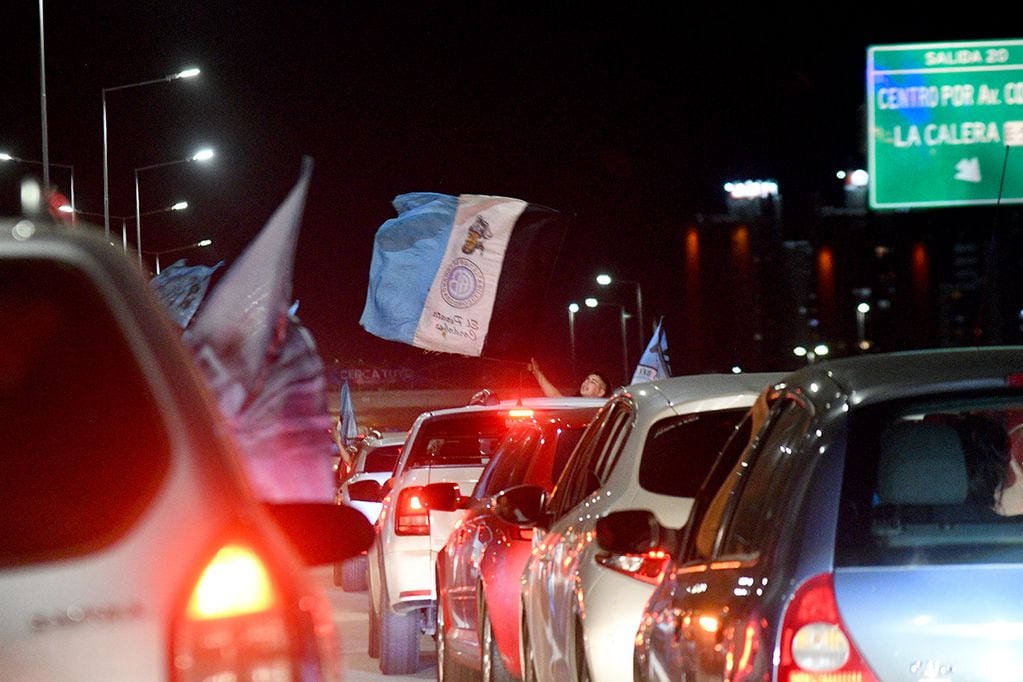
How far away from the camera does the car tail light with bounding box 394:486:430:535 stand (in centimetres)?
1310

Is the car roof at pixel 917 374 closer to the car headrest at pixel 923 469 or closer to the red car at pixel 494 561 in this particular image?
the car headrest at pixel 923 469

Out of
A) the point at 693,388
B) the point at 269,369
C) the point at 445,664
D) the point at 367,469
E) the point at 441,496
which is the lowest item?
the point at 367,469

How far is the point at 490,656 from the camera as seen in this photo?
9.83 m

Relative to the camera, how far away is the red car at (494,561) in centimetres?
935

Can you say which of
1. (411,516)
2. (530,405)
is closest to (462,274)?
(411,516)

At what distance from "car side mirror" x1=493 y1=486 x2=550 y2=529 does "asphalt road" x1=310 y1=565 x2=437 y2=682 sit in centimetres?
112

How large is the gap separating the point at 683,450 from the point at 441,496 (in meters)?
3.93

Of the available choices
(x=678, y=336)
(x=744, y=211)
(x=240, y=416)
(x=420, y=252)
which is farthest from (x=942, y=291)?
(x=240, y=416)

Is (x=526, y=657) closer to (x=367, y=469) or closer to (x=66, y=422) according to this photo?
(x=66, y=422)

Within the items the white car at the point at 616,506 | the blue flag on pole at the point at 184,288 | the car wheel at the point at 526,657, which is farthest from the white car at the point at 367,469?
the white car at the point at 616,506

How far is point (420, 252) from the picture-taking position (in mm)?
19156

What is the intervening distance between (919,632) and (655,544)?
226 cm

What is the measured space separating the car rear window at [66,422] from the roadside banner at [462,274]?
15698 millimetres

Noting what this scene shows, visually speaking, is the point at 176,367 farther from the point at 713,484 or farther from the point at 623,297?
the point at 623,297
